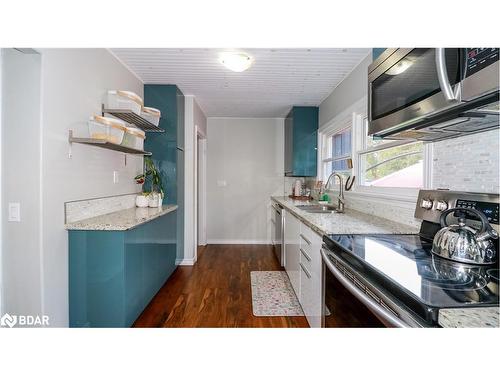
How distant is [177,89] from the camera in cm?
291

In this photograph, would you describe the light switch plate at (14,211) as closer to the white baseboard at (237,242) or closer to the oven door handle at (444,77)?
the oven door handle at (444,77)

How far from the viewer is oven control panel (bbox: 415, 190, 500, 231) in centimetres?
95

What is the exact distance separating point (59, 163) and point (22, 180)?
22 cm

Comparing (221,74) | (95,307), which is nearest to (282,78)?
(221,74)

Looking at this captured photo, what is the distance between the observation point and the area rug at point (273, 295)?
6.57 feet

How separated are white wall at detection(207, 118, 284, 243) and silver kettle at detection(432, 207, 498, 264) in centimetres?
345

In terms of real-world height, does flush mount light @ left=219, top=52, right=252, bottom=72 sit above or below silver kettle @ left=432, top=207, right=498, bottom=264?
above

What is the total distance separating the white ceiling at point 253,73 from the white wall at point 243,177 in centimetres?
77

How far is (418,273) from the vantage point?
2.58 feet

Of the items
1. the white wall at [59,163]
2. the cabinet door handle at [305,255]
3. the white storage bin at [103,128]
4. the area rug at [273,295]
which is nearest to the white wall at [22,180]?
the white wall at [59,163]

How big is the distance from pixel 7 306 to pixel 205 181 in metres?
3.14

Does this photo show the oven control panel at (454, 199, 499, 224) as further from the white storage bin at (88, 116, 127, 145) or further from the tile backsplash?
the white storage bin at (88, 116, 127, 145)

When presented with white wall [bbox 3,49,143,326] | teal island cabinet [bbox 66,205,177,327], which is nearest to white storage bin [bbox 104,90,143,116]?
white wall [bbox 3,49,143,326]
